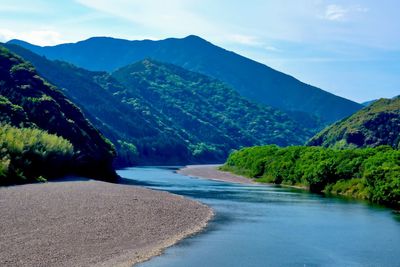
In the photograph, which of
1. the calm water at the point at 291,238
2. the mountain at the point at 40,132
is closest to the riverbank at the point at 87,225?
the calm water at the point at 291,238

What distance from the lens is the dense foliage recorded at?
281 ft

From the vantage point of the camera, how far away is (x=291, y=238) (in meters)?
48.6

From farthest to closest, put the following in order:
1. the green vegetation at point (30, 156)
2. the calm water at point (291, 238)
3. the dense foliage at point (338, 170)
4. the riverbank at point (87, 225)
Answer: the dense foliage at point (338, 170), the green vegetation at point (30, 156), the calm water at point (291, 238), the riverbank at point (87, 225)

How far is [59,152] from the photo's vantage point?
9788 centimetres

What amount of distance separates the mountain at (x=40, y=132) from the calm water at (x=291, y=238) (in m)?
31.6

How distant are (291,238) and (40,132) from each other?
206 feet

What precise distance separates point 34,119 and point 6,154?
38457 millimetres

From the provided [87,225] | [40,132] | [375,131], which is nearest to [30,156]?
[40,132]

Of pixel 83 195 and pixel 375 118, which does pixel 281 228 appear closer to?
pixel 83 195

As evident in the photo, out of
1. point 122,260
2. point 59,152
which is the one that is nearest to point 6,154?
point 59,152

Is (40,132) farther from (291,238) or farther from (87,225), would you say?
(291,238)

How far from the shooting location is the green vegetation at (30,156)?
78812 mm

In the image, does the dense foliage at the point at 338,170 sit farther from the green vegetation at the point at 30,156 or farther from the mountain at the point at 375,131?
the green vegetation at the point at 30,156

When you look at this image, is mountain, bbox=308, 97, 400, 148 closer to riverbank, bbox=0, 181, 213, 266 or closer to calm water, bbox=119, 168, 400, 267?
calm water, bbox=119, 168, 400, 267
